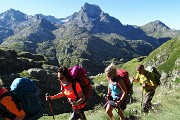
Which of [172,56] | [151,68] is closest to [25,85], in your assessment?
[151,68]

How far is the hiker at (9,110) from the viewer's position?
6434mm

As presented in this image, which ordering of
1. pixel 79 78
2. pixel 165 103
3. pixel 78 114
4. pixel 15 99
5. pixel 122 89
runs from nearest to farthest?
pixel 15 99 → pixel 79 78 → pixel 78 114 → pixel 122 89 → pixel 165 103

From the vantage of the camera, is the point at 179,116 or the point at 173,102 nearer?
the point at 179,116

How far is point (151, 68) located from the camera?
51.2 feet

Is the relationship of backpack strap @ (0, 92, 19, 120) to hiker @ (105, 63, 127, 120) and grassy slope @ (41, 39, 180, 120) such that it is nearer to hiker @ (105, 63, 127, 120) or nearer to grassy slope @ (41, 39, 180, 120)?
hiker @ (105, 63, 127, 120)

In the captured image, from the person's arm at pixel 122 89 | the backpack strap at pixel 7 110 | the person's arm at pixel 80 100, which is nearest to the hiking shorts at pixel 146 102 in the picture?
the person's arm at pixel 122 89

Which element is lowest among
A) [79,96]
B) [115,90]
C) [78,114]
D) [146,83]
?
[78,114]

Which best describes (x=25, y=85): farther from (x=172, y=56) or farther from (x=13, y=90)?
(x=172, y=56)

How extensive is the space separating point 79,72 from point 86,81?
36 centimetres

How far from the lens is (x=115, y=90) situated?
37.4ft

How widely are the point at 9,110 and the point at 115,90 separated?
5.49 metres

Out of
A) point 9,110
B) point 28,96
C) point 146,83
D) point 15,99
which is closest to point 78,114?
point 28,96

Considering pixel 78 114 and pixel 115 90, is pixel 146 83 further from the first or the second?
pixel 78 114

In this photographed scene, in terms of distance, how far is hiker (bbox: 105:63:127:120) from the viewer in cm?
1051
